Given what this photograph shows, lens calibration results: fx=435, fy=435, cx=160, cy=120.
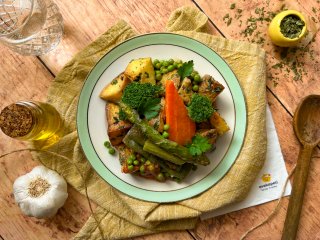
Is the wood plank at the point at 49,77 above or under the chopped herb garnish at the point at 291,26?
above

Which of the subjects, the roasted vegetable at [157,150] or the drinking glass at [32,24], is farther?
the drinking glass at [32,24]

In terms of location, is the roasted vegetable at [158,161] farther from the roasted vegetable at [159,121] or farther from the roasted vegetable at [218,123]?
the roasted vegetable at [218,123]

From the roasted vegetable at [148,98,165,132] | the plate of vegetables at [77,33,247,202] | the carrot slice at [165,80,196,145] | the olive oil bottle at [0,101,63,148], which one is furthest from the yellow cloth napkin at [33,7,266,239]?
the roasted vegetable at [148,98,165,132]

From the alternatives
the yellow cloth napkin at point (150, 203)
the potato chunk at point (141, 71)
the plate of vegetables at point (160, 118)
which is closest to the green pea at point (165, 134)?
the plate of vegetables at point (160, 118)

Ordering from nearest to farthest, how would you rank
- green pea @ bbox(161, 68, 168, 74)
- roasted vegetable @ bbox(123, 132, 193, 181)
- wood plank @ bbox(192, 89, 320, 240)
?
roasted vegetable @ bbox(123, 132, 193, 181)
green pea @ bbox(161, 68, 168, 74)
wood plank @ bbox(192, 89, 320, 240)

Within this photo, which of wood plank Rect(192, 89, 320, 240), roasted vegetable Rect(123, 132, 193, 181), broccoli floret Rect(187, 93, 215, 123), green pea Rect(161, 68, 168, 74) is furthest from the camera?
wood plank Rect(192, 89, 320, 240)

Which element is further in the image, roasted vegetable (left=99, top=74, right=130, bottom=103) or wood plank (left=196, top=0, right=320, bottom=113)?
wood plank (left=196, top=0, right=320, bottom=113)

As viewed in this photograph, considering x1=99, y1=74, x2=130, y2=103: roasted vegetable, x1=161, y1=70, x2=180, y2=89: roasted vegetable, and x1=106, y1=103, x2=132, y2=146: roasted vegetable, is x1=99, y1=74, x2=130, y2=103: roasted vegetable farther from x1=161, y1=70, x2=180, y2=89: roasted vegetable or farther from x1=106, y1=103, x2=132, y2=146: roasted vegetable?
x1=161, y1=70, x2=180, y2=89: roasted vegetable
